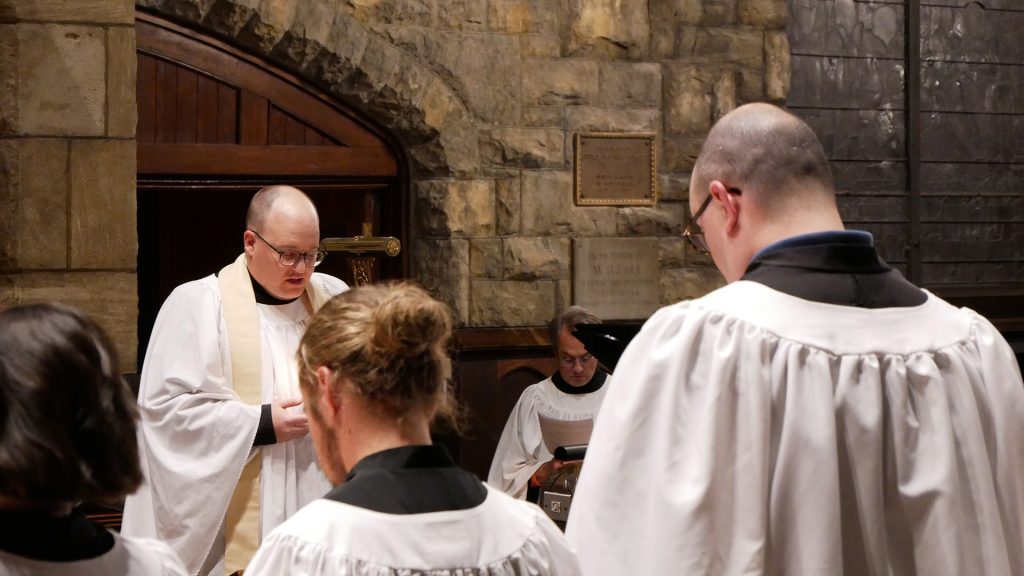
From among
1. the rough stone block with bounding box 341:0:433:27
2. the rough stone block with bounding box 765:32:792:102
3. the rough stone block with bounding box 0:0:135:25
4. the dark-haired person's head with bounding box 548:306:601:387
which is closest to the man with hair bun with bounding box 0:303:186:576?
the rough stone block with bounding box 0:0:135:25

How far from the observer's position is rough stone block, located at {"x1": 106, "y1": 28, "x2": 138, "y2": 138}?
3.55 meters

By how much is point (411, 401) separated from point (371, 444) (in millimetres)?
82

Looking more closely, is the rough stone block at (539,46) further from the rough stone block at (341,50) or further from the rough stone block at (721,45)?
the rough stone block at (341,50)

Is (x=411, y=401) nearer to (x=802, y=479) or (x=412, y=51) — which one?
(x=802, y=479)

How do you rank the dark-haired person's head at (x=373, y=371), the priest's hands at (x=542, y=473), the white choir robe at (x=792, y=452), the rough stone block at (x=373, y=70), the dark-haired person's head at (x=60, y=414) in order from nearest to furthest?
the dark-haired person's head at (x=60, y=414) < the dark-haired person's head at (x=373, y=371) < the white choir robe at (x=792, y=452) < the priest's hands at (x=542, y=473) < the rough stone block at (x=373, y=70)

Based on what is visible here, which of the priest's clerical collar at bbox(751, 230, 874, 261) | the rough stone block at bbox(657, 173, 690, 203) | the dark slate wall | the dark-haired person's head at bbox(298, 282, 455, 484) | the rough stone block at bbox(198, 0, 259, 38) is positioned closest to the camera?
the dark-haired person's head at bbox(298, 282, 455, 484)

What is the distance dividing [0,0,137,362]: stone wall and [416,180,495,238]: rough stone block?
2.35 m

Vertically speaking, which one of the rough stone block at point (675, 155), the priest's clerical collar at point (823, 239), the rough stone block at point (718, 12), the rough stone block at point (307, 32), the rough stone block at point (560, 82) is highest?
the rough stone block at point (718, 12)

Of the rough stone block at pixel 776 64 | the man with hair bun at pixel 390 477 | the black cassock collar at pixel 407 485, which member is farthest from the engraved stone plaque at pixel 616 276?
the black cassock collar at pixel 407 485

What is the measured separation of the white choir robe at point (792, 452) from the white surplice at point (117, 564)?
69cm

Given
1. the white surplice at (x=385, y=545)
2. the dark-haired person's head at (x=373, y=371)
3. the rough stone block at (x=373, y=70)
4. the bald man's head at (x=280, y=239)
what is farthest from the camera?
the rough stone block at (x=373, y=70)

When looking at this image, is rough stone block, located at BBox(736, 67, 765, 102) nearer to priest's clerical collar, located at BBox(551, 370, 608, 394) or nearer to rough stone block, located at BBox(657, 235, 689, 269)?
rough stone block, located at BBox(657, 235, 689, 269)

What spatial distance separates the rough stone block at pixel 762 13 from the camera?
6.33m

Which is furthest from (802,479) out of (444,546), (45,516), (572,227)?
(572,227)
